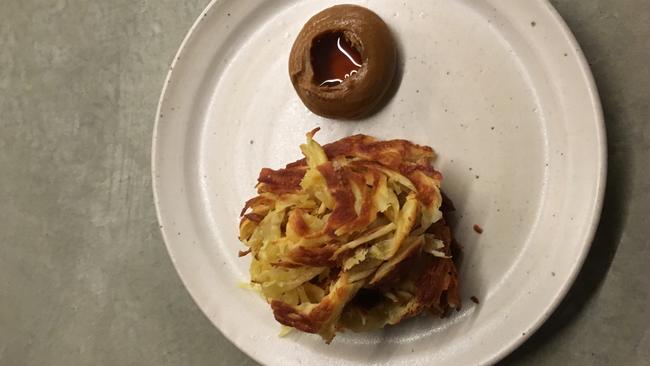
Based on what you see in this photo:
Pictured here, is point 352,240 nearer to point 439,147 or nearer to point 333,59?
point 439,147

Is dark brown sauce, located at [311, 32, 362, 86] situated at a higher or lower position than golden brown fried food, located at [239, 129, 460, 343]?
higher

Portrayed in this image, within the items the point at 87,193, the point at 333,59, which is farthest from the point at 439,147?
the point at 87,193

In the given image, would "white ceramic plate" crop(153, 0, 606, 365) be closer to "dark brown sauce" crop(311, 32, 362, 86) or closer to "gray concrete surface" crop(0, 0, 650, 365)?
"dark brown sauce" crop(311, 32, 362, 86)

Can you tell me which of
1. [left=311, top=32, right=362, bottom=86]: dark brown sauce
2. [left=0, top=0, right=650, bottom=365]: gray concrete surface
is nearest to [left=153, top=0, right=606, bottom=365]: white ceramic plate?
[left=311, top=32, right=362, bottom=86]: dark brown sauce

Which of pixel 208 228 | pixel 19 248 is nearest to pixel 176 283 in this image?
pixel 208 228

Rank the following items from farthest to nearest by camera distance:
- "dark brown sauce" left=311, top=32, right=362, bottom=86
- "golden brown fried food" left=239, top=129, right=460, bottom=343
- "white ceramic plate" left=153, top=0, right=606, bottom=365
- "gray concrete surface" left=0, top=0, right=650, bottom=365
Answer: "gray concrete surface" left=0, top=0, right=650, bottom=365 → "dark brown sauce" left=311, top=32, right=362, bottom=86 → "white ceramic plate" left=153, top=0, right=606, bottom=365 → "golden brown fried food" left=239, top=129, right=460, bottom=343

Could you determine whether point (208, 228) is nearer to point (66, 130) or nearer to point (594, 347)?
point (66, 130)

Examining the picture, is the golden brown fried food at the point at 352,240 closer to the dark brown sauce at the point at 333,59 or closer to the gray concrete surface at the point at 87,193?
the dark brown sauce at the point at 333,59
